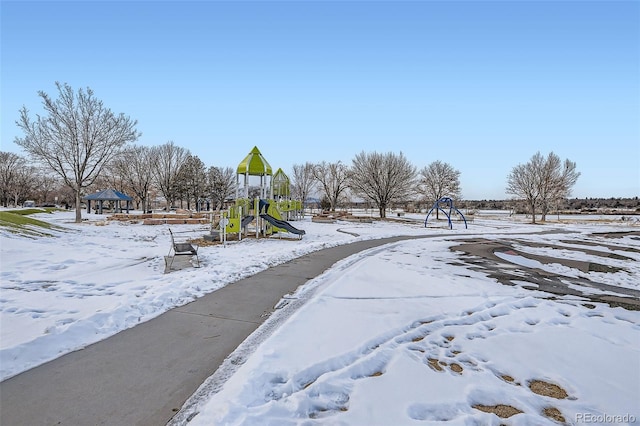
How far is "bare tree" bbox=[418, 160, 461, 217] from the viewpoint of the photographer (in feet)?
135

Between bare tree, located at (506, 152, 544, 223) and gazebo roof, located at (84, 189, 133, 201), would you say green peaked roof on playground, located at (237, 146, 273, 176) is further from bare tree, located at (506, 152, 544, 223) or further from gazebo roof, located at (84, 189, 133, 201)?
bare tree, located at (506, 152, 544, 223)

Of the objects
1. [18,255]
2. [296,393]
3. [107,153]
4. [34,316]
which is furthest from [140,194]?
[296,393]

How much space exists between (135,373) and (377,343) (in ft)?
8.55

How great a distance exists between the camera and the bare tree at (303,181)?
181ft

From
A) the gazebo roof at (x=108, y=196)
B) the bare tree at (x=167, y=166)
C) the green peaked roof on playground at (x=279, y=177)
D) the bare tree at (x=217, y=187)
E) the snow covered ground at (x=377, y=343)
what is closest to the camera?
the snow covered ground at (x=377, y=343)

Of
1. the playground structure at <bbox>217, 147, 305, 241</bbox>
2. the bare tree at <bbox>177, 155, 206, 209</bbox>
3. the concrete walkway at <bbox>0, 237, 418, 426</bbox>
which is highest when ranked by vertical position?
the bare tree at <bbox>177, 155, 206, 209</bbox>

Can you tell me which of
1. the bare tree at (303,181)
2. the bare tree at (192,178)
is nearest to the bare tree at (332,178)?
the bare tree at (303,181)

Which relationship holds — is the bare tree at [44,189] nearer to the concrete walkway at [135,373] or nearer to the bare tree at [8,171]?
the bare tree at [8,171]

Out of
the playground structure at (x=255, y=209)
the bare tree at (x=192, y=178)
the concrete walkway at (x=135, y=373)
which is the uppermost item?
the bare tree at (x=192, y=178)

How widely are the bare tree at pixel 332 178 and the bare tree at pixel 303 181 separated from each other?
2070mm

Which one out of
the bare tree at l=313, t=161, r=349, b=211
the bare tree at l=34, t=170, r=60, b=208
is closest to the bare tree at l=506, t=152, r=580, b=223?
the bare tree at l=313, t=161, r=349, b=211

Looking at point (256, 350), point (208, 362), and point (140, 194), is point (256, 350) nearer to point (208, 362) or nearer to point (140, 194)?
point (208, 362)

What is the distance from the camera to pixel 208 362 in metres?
3.26

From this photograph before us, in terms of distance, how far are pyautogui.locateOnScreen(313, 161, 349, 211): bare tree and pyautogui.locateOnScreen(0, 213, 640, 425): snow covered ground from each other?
4283 cm
